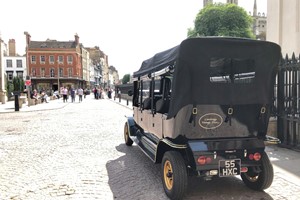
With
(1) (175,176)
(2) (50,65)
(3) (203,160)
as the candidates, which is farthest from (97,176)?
(2) (50,65)

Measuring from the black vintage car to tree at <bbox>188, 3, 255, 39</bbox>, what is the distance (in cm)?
4741

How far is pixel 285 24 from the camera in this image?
12.7 m

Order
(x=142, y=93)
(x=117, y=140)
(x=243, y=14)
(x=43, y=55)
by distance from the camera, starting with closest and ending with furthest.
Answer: (x=142, y=93)
(x=117, y=140)
(x=243, y=14)
(x=43, y=55)

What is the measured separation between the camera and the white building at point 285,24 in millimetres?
12156

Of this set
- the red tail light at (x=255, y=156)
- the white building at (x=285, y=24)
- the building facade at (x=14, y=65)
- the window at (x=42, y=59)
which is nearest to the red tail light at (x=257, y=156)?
the red tail light at (x=255, y=156)

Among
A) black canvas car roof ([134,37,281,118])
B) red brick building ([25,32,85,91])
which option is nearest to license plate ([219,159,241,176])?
black canvas car roof ([134,37,281,118])

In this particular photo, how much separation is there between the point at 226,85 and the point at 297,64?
3.51m

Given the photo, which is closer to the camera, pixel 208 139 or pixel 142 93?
pixel 208 139

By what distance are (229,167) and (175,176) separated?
83 centimetres

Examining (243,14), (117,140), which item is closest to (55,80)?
(243,14)

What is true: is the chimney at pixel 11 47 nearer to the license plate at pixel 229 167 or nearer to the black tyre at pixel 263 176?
the black tyre at pixel 263 176

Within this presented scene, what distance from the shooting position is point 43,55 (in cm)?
7588

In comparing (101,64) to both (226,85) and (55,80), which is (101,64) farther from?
(226,85)

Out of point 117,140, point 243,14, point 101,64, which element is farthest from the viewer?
point 101,64
